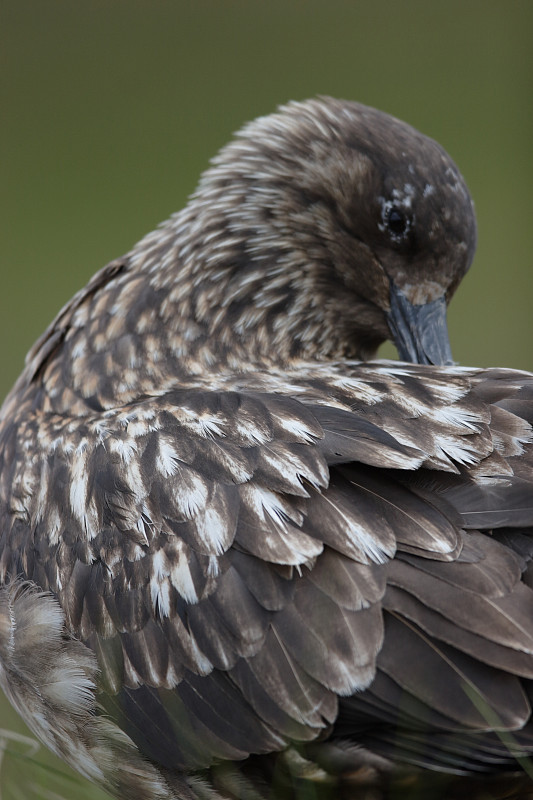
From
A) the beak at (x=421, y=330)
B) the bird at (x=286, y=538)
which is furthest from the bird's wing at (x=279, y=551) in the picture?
the beak at (x=421, y=330)

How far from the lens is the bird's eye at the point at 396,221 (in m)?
3.16

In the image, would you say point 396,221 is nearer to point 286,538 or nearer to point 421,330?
point 421,330

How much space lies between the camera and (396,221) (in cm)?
318

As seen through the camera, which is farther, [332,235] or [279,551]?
[332,235]

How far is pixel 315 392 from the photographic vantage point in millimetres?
2725

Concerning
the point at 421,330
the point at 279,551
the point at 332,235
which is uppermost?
the point at 332,235

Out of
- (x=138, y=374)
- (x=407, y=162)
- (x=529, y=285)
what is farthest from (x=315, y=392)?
(x=529, y=285)

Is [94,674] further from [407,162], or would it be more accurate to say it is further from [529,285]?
[529,285]

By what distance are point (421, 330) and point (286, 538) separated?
1.07 metres

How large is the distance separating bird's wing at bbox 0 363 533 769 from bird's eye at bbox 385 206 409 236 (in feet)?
1.85

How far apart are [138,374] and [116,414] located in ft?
0.90

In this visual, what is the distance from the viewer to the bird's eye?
3160 millimetres

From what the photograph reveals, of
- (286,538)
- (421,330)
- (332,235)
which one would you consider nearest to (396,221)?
(332,235)

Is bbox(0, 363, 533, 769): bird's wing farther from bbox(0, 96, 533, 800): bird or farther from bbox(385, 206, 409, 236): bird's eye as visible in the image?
bbox(385, 206, 409, 236): bird's eye
